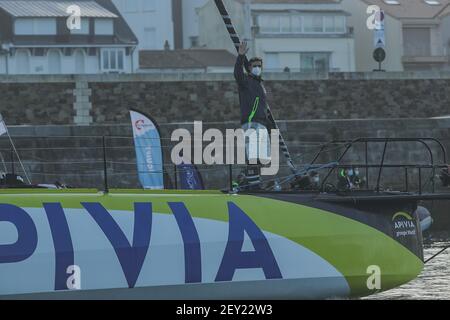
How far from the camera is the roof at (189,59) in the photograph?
53469 mm

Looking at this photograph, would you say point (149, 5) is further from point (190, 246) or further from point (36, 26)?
point (190, 246)

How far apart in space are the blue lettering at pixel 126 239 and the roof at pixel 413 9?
47.4m

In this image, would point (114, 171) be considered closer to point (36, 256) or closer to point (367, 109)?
point (367, 109)

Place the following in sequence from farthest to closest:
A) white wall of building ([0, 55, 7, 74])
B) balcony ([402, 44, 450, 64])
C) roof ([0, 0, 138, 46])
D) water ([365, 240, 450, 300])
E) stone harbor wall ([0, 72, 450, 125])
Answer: balcony ([402, 44, 450, 64]) < roof ([0, 0, 138, 46]) < white wall of building ([0, 55, 7, 74]) < stone harbor wall ([0, 72, 450, 125]) < water ([365, 240, 450, 300])

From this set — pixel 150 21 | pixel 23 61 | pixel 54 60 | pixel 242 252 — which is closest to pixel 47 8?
pixel 54 60

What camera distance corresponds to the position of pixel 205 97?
35250 millimetres

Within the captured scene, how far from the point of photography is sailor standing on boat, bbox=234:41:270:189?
37.8 feet

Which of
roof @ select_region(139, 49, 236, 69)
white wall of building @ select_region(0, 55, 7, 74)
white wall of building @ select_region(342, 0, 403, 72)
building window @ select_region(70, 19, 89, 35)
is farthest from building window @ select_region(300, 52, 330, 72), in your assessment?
white wall of building @ select_region(0, 55, 7, 74)

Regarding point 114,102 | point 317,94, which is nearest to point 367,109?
point 317,94

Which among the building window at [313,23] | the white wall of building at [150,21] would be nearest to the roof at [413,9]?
the building window at [313,23]

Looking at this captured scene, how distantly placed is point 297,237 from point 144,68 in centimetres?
4520

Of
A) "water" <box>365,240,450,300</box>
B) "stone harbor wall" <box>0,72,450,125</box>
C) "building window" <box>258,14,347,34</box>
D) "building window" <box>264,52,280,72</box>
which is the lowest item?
"water" <box>365,240,450,300</box>

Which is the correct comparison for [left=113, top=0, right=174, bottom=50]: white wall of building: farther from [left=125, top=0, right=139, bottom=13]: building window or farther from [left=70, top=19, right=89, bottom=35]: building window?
[left=70, top=19, right=89, bottom=35]: building window

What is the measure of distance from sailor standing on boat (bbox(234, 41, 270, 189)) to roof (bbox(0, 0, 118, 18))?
43968 mm
